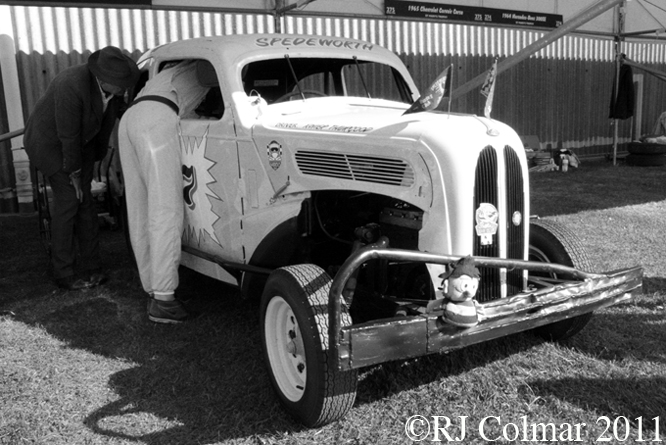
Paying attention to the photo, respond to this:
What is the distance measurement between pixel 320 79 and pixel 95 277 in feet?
8.06

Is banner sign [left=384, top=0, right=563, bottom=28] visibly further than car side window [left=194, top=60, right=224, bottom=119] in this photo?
Yes

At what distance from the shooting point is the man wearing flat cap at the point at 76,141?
4750mm

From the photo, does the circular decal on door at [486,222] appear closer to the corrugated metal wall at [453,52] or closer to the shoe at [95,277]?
the shoe at [95,277]

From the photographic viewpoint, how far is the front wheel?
2713 millimetres

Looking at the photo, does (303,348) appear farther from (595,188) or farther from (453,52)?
(453,52)

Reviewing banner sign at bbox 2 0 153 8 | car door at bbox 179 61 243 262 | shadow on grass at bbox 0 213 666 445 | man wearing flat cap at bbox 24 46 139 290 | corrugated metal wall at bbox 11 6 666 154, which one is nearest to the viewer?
shadow on grass at bbox 0 213 666 445

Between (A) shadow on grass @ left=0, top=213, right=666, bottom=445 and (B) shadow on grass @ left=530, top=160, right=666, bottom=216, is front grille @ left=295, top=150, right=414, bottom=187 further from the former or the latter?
(B) shadow on grass @ left=530, top=160, right=666, bottom=216

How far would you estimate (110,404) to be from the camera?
126 inches

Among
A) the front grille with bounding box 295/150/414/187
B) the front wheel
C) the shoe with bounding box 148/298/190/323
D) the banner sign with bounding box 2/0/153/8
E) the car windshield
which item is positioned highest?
the banner sign with bounding box 2/0/153/8

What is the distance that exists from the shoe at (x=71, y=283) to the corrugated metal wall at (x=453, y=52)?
4466mm

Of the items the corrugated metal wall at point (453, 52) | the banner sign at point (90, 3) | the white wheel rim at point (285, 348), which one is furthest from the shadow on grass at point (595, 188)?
the banner sign at point (90, 3)

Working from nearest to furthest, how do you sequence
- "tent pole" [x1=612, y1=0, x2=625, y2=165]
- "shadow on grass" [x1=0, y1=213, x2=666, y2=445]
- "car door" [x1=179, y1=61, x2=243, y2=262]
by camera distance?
"shadow on grass" [x1=0, y1=213, x2=666, y2=445] < "car door" [x1=179, y1=61, x2=243, y2=262] < "tent pole" [x1=612, y1=0, x2=625, y2=165]

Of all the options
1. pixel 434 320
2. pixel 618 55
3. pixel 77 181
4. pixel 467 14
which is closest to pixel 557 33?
pixel 434 320

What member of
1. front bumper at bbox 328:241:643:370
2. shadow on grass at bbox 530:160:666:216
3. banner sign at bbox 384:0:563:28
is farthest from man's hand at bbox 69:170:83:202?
banner sign at bbox 384:0:563:28
